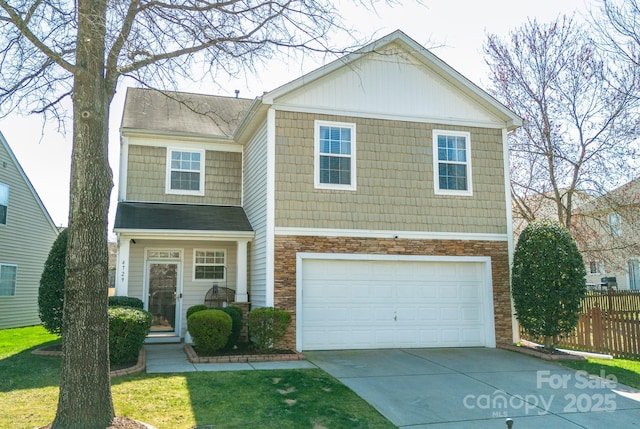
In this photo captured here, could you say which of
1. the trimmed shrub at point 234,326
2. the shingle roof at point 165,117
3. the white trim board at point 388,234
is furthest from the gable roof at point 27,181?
the white trim board at point 388,234

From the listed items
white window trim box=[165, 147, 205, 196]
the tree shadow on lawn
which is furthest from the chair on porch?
the tree shadow on lawn

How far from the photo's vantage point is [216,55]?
7.34 m

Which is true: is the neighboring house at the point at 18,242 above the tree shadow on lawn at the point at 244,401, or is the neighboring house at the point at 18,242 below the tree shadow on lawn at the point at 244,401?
above

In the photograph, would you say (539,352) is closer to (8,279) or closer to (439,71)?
(439,71)

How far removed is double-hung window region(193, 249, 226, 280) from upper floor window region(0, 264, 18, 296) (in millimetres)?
8008

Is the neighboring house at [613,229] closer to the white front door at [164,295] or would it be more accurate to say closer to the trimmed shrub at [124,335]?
the white front door at [164,295]

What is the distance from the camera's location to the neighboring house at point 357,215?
11.8m

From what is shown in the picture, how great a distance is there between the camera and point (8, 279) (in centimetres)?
1817

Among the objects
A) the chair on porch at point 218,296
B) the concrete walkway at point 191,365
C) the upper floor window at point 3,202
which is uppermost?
the upper floor window at point 3,202

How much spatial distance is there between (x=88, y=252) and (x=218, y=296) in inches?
326

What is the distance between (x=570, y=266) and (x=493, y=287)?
6.67 ft

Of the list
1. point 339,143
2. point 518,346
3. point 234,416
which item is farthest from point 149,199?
point 518,346

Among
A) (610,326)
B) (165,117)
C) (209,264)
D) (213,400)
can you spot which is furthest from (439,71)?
(213,400)

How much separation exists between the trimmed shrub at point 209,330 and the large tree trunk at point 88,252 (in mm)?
4461
